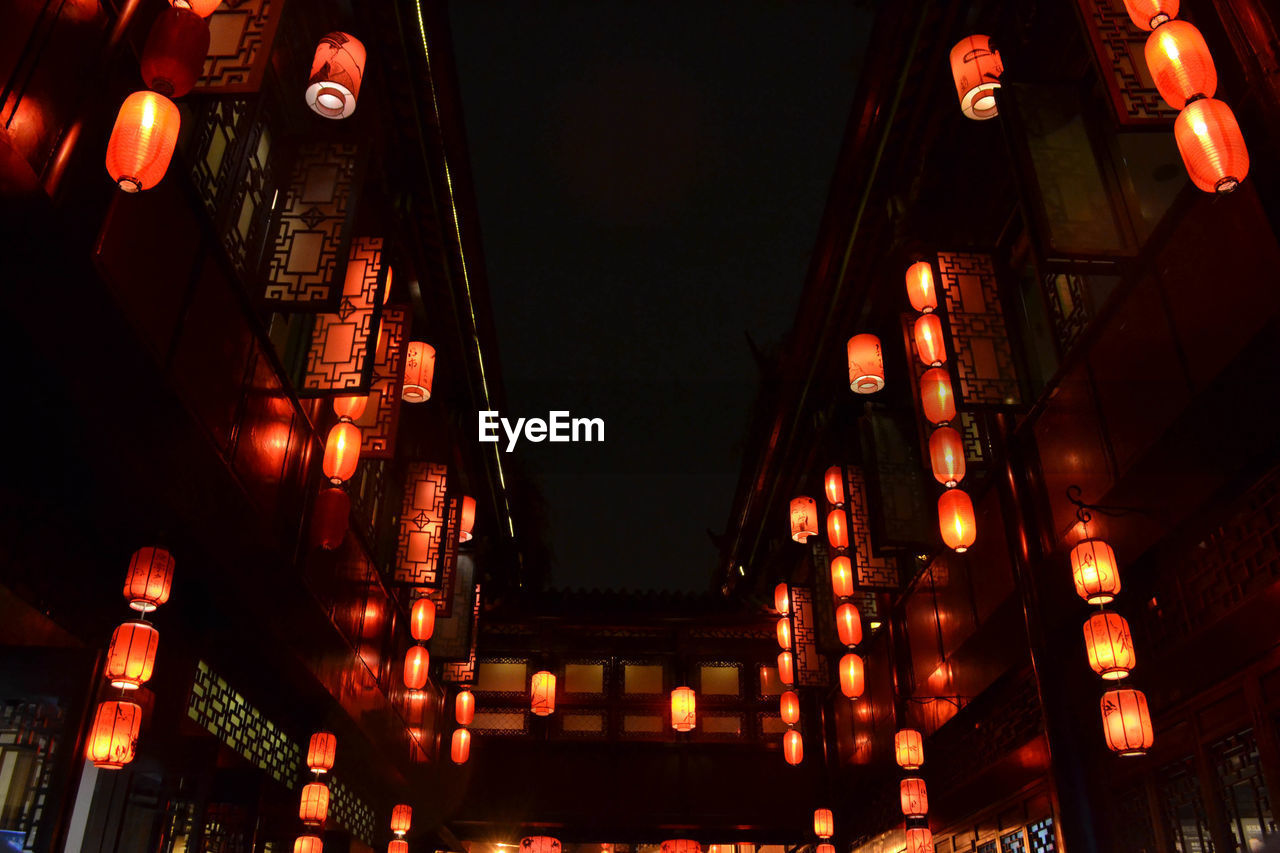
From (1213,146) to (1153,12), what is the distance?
84 cm

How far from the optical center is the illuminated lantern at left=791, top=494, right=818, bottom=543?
45.3ft

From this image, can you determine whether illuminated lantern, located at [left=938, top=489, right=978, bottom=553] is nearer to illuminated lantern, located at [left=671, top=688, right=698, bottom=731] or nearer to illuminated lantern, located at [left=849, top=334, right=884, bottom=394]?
illuminated lantern, located at [left=849, top=334, right=884, bottom=394]

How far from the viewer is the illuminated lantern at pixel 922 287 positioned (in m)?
8.97

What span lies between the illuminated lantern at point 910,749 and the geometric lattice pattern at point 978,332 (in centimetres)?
484

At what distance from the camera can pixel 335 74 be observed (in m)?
6.54

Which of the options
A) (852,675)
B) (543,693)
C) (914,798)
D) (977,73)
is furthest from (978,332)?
(543,693)

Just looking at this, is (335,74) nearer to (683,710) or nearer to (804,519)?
(804,519)

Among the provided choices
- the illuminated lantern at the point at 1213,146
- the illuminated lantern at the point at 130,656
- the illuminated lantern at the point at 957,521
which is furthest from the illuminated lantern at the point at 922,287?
the illuminated lantern at the point at 130,656

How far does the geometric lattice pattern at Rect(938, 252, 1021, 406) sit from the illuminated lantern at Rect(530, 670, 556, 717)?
10.8 metres

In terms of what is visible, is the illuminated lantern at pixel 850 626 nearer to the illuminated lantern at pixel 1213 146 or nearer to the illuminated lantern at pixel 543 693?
the illuminated lantern at pixel 543 693

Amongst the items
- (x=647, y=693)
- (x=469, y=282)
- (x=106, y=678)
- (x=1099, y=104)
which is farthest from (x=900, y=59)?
(x=647, y=693)

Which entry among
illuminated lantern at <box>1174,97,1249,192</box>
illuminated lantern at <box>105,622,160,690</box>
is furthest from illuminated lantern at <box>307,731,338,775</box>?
illuminated lantern at <box>1174,97,1249,192</box>

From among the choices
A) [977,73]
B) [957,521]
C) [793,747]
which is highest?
[977,73]

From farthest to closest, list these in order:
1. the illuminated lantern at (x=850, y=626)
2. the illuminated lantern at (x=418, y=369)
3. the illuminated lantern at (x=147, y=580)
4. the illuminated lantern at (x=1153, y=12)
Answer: the illuminated lantern at (x=850, y=626) < the illuminated lantern at (x=418, y=369) < the illuminated lantern at (x=147, y=580) < the illuminated lantern at (x=1153, y=12)
